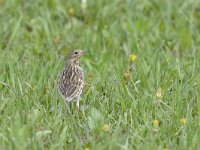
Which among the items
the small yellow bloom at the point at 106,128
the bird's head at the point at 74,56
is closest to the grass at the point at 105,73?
the small yellow bloom at the point at 106,128

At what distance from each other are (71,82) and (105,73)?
2.90 feet

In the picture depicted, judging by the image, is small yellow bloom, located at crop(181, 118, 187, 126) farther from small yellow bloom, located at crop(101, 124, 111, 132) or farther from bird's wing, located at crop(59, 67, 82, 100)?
bird's wing, located at crop(59, 67, 82, 100)

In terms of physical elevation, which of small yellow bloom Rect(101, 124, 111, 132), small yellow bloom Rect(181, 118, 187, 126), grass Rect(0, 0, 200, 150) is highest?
small yellow bloom Rect(101, 124, 111, 132)

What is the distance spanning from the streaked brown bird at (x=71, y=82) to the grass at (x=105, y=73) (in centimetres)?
10

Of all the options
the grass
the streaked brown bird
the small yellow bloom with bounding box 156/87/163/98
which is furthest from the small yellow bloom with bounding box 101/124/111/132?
the small yellow bloom with bounding box 156/87/163/98

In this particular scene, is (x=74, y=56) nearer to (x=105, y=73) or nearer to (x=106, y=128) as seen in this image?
(x=105, y=73)

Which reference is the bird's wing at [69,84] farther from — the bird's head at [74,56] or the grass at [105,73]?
the bird's head at [74,56]

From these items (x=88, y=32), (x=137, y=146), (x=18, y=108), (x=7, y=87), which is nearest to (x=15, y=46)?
(x=88, y=32)

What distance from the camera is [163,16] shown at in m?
12.5

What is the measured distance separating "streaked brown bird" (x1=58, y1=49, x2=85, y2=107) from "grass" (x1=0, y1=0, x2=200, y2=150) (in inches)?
3.9

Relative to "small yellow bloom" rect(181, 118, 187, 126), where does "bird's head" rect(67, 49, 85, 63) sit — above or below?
above

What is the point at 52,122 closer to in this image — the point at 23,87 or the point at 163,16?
the point at 23,87

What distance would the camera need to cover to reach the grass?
743 cm

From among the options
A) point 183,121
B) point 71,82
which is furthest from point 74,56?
point 183,121
